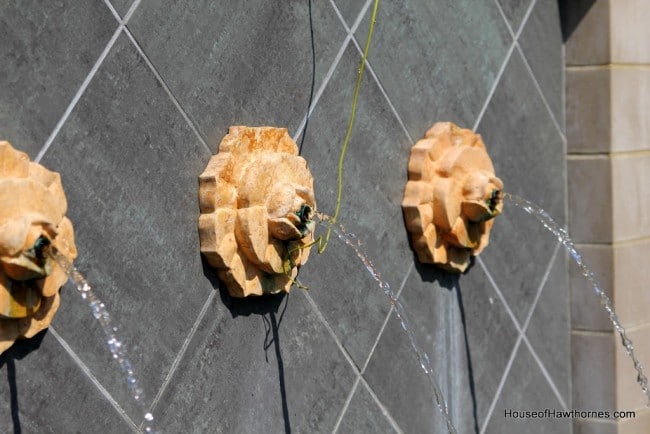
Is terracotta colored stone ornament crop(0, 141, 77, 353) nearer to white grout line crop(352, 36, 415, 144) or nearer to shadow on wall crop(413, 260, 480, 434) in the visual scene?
white grout line crop(352, 36, 415, 144)

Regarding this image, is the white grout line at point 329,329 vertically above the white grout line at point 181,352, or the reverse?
the white grout line at point 181,352

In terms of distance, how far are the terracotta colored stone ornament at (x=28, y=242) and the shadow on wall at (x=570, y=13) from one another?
2.22m

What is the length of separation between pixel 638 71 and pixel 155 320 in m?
2.17

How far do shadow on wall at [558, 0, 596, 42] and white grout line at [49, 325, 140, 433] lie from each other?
2.17 metres

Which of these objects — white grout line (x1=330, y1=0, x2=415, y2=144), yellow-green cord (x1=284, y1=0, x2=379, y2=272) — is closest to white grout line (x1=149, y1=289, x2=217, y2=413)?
yellow-green cord (x1=284, y1=0, x2=379, y2=272)

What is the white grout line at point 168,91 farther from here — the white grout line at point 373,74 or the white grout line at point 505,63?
the white grout line at point 505,63

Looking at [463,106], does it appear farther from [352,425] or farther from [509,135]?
[352,425]

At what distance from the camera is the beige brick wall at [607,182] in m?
3.94

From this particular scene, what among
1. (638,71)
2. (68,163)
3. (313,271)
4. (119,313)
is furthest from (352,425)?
(638,71)

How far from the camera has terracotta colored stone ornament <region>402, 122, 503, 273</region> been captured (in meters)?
3.25

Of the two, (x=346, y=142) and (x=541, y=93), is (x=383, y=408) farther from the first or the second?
(x=541, y=93)

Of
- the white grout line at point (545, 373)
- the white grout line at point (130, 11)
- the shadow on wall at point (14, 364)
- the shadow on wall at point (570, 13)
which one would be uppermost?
the white grout line at point (130, 11)

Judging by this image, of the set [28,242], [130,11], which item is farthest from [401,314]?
[28,242]

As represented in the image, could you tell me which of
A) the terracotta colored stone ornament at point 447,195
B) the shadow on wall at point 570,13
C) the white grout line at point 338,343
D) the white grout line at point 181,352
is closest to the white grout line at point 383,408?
the white grout line at point 338,343
